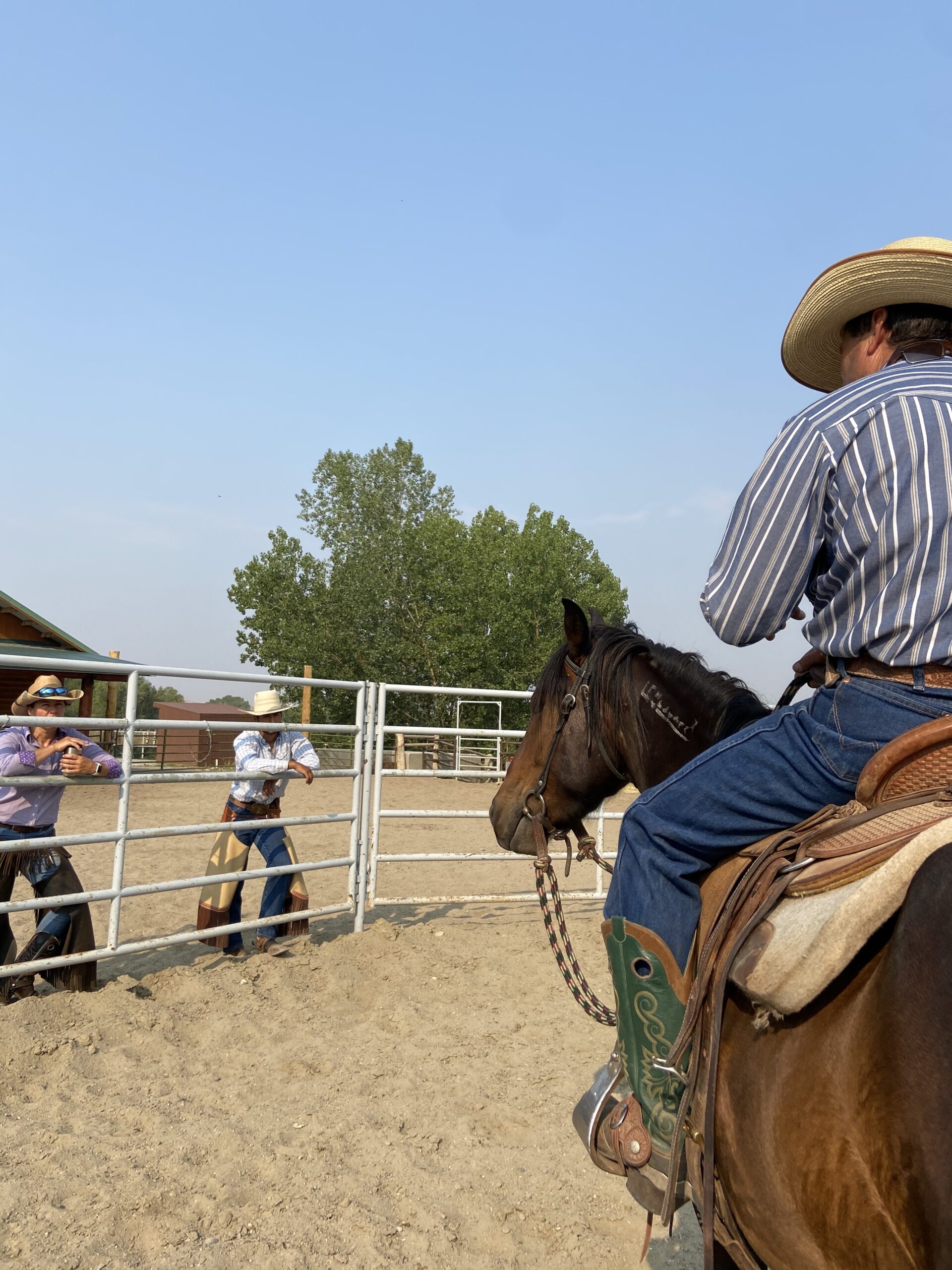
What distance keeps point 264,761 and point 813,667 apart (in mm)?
4786

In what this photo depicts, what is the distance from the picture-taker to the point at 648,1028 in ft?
5.74

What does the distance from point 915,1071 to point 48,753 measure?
4.54 m

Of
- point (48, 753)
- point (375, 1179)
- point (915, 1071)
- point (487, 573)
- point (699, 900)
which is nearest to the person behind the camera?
point (915, 1071)

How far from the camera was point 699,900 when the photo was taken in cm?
175

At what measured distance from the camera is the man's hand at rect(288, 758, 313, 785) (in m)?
5.88

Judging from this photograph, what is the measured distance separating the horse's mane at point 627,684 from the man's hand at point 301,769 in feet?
10.7

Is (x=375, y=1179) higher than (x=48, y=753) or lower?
lower

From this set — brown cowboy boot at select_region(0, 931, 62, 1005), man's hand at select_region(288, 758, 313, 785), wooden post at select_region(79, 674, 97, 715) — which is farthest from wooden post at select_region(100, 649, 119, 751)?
brown cowboy boot at select_region(0, 931, 62, 1005)

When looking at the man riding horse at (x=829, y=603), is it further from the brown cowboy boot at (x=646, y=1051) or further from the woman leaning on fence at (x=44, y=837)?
the woman leaning on fence at (x=44, y=837)

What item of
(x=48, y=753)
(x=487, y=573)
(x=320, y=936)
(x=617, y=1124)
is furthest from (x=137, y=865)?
(x=487, y=573)

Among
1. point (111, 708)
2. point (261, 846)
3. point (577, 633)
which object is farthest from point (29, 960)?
point (111, 708)

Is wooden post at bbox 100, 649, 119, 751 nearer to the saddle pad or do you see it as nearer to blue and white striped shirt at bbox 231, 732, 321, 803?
blue and white striped shirt at bbox 231, 732, 321, 803

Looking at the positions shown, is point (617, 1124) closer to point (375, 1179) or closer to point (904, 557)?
point (904, 557)

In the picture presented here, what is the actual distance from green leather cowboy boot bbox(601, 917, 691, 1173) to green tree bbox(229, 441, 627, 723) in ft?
93.1
